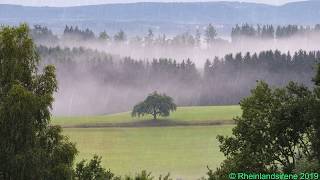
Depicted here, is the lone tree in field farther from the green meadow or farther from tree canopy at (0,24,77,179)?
tree canopy at (0,24,77,179)

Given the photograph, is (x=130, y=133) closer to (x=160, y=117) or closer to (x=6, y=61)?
(x=160, y=117)

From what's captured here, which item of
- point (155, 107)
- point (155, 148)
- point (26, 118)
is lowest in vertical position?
point (155, 148)

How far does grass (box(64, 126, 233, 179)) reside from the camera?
84.2 meters

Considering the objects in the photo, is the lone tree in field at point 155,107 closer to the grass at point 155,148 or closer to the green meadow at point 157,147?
Result: the green meadow at point 157,147

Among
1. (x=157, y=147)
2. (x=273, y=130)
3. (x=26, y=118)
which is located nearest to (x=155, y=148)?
(x=157, y=147)

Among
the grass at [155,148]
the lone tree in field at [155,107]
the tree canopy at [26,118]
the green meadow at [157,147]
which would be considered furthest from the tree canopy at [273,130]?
the lone tree in field at [155,107]

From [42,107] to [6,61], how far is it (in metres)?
2.64

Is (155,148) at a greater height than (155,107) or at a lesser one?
lesser

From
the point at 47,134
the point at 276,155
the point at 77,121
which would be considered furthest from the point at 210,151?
the point at 47,134

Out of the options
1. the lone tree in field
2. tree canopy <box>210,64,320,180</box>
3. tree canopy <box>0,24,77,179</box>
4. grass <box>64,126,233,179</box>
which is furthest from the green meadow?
tree canopy <box>0,24,77,179</box>

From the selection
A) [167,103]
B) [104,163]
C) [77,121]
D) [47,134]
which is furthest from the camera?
[77,121]

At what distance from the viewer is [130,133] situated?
4715 inches

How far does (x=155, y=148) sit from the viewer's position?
104m

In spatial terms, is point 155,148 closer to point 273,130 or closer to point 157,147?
point 157,147
